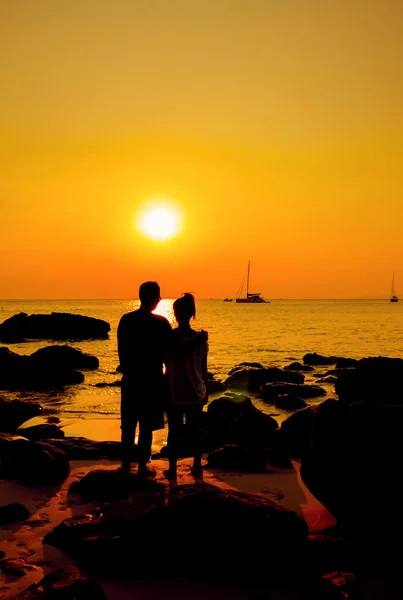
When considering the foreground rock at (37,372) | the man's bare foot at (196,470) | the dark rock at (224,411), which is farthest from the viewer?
the foreground rock at (37,372)

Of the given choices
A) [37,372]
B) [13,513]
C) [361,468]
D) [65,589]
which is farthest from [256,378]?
[65,589]

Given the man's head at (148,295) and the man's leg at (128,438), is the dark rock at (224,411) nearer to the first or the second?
the man's leg at (128,438)

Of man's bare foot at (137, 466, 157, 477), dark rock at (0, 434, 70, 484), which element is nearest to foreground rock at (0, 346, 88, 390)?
dark rock at (0, 434, 70, 484)

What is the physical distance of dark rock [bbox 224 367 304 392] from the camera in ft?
59.1

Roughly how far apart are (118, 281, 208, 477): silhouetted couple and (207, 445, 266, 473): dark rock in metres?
0.93

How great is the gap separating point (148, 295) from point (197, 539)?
9.34 ft

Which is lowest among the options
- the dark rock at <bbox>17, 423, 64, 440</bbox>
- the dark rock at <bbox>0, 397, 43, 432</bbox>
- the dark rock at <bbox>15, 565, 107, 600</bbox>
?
the dark rock at <bbox>0, 397, 43, 432</bbox>

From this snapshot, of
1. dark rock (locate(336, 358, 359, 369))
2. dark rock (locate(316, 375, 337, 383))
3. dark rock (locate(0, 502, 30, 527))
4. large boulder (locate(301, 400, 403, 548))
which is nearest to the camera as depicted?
large boulder (locate(301, 400, 403, 548))

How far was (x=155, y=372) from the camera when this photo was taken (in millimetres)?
6410

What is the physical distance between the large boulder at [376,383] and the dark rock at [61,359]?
51.5 feet

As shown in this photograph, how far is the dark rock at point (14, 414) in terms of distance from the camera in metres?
10.8

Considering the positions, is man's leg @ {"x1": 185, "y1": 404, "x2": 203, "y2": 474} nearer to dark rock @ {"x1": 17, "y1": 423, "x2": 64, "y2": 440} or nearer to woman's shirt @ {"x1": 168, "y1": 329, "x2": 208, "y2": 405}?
woman's shirt @ {"x1": 168, "y1": 329, "x2": 208, "y2": 405}

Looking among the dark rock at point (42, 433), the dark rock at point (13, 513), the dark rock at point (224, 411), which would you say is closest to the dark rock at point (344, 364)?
the dark rock at point (224, 411)

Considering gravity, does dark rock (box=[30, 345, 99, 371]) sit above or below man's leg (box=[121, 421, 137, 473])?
below
